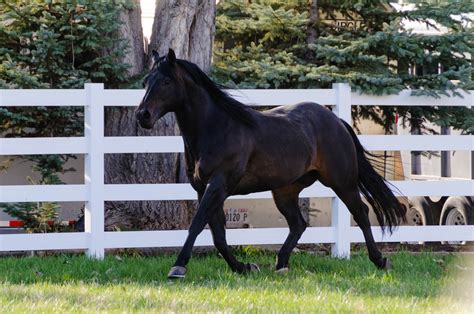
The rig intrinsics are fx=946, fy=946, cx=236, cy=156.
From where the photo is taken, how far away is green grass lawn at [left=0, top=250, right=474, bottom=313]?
658cm

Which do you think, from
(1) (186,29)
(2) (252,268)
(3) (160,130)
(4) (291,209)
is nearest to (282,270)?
(2) (252,268)

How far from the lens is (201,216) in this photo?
8172 millimetres

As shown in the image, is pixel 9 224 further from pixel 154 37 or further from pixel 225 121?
pixel 225 121

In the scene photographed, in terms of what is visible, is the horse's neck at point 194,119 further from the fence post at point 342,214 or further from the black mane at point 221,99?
the fence post at point 342,214

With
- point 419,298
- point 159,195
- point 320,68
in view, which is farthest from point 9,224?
point 419,298

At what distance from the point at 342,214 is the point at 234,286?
311cm

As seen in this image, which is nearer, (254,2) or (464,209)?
(254,2)

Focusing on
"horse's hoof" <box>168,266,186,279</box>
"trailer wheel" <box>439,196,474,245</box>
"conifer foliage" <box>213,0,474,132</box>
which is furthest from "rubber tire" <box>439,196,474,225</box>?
"horse's hoof" <box>168,266,186,279</box>

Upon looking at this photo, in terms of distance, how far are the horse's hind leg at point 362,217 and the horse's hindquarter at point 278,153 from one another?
1.52 ft

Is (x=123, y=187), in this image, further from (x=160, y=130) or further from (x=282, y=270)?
(x=282, y=270)

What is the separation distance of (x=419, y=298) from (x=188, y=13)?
17.7ft

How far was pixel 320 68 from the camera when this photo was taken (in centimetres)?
1126

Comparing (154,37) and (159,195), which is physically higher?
(154,37)

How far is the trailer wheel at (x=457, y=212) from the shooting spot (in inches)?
527
